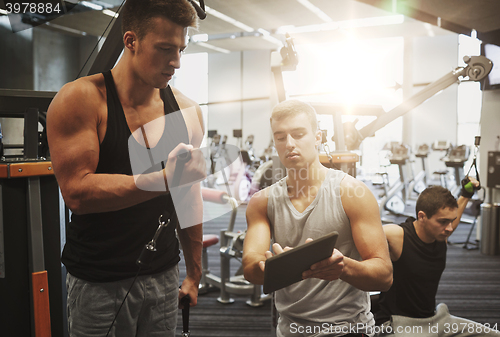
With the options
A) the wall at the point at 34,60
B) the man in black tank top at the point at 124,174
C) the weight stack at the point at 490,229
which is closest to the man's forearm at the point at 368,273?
the man in black tank top at the point at 124,174

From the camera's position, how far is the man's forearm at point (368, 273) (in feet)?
3.62

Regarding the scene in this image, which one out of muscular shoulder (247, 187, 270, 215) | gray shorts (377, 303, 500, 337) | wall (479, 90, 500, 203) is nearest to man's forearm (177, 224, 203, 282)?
muscular shoulder (247, 187, 270, 215)

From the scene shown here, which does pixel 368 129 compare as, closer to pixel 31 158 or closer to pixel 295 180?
pixel 295 180

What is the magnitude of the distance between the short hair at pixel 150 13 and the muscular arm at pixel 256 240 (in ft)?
2.35

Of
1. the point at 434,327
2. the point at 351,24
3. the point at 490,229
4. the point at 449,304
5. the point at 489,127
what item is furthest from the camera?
the point at 351,24

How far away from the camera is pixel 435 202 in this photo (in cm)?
207

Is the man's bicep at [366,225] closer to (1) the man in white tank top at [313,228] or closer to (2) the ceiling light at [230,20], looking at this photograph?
(1) the man in white tank top at [313,228]

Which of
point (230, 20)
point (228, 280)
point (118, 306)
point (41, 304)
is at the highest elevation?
point (230, 20)

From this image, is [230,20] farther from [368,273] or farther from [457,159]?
[368,273]

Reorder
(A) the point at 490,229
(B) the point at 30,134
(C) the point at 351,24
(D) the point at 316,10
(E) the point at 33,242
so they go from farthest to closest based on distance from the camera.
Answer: (C) the point at 351,24 → (D) the point at 316,10 → (A) the point at 490,229 → (B) the point at 30,134 → (E) the point at 33,242

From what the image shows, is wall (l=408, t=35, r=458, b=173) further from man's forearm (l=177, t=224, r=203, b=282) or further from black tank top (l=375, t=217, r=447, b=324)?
man's forearm (l=177, t=224, r=203, b=282)

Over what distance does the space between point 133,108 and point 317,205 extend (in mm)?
721

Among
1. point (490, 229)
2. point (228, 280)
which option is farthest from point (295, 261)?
point (490, 229)

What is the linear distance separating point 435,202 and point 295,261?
4.88 ft
